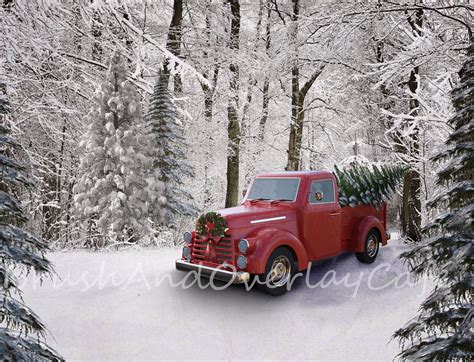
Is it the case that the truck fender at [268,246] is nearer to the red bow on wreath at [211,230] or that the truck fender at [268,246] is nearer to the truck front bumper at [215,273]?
the truck front bumper at [215,273]

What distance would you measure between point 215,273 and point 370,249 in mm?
2994

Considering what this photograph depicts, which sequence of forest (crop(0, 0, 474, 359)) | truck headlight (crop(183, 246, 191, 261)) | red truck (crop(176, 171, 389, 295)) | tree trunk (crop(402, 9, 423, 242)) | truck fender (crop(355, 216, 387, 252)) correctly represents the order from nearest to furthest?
forest (crop(0, 0, 474, 359))
red truck (crop(176, 171, 389, 295))
truck headlight (crop(183, 246, 191, 261))
truck fender (crop(355, 216, 387, 252))
tree trunk (crop(402, 9, 423, 242))

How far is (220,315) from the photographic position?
5.49m

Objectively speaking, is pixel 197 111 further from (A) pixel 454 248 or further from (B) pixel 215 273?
(A) pixel 454 248

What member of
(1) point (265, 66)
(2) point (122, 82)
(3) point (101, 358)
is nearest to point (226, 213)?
(3) point (101, 358)

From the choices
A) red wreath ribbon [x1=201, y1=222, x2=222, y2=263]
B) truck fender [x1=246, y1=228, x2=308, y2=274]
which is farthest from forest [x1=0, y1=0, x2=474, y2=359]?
red wreath ribbon [x1=201, y1=222, x2=222, y2=263]

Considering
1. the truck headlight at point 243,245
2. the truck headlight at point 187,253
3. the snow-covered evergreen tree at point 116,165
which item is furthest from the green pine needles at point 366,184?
the snow-covered evergreen tree at point 116,165

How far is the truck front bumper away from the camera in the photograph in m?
5.51

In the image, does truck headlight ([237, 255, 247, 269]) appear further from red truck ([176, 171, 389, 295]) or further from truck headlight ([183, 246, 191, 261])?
truck headlight ([183, 246, 191, 261])

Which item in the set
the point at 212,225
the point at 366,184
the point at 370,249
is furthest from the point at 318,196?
the point at 212,225

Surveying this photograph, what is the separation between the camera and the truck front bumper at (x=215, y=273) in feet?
18.1

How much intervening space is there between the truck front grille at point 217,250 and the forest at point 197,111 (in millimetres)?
2402

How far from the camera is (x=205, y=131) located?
17.1 m

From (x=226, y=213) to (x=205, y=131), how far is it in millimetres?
11227
